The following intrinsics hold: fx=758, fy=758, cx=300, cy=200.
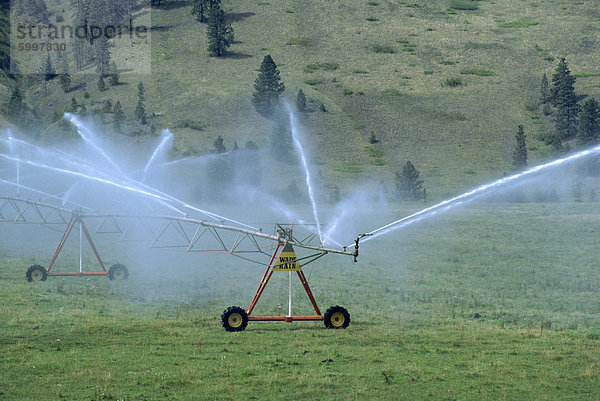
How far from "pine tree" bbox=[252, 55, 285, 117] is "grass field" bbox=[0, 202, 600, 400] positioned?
289 feet

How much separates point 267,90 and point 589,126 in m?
58.4

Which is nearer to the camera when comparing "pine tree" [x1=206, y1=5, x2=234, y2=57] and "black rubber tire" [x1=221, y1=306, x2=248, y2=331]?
"black rubber tire" [x1=221, y1=306, x2=248, y2=331]

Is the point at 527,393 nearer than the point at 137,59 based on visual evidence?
Yes

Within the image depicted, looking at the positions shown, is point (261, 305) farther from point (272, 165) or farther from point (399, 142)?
point (399, 142)

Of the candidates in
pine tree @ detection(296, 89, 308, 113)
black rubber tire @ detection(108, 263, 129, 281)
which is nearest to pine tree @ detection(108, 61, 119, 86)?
pine tree @ detection(296, 89, 308, 113)

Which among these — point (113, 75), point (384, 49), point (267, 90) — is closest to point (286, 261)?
point (267, 90)

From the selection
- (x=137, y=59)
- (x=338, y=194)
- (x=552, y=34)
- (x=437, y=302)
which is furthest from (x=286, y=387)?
(x=552, y=34)

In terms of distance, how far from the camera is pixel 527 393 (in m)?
22.6

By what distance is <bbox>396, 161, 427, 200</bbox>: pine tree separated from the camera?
98.7 meters

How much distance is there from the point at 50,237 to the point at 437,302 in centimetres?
4456

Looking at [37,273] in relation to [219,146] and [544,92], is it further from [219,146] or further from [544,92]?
[544,92]

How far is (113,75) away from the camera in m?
163

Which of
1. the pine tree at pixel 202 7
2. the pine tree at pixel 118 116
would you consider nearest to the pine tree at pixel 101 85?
the pine tree at pixel 118 116

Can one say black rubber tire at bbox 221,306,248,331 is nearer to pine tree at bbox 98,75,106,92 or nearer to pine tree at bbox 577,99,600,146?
pine tree at bbox 577,99,600,146
